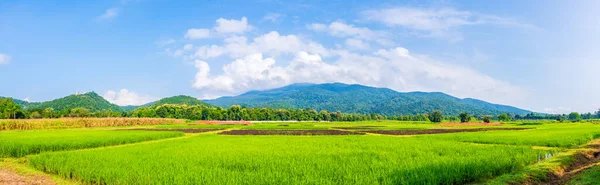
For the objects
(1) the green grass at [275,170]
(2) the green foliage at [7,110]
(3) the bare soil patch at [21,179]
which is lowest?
(3) the bare soil patch at [21,179]

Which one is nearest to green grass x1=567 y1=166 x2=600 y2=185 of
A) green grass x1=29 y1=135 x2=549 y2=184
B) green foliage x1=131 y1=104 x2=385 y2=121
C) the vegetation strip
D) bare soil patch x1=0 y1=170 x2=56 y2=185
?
the vegetation strip

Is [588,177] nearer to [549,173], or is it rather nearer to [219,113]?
[549,173]

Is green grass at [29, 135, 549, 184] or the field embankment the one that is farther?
the field embankment

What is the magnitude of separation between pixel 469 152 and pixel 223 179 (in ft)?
44.7

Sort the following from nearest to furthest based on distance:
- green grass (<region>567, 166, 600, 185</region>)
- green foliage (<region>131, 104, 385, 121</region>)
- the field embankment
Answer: green grass (<region>567, 166, 600, 185</region>) < the field embankment < green foliage (<region>131, 104, 385, 121</region>)

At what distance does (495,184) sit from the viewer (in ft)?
39.4

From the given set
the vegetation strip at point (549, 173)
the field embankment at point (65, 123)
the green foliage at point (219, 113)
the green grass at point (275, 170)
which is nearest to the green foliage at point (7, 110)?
the field embankment at point (65, 123)

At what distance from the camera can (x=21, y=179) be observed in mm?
13969

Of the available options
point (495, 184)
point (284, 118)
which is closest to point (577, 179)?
point (495, 184)

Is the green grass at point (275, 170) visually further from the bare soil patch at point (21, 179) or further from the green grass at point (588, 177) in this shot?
the green grass at point (588, 177)

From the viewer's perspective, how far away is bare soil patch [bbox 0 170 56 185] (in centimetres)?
1311

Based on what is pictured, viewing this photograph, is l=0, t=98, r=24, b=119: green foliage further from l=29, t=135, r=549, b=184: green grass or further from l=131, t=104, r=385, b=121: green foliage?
l=29, t=135, r=549, b=184: green grass

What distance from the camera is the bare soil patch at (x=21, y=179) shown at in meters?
13.1

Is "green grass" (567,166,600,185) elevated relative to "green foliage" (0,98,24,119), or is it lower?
lower
